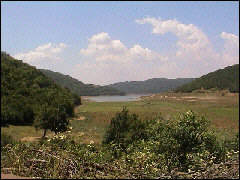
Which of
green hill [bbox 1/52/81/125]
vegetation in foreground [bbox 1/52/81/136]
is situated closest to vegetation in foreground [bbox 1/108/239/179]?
vegetation in foreground [bbox 1/52/81/136]

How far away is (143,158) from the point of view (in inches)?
382

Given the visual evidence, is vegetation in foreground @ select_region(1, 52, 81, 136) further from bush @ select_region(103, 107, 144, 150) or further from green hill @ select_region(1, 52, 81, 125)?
bush @ select_region(103, 107, 144, 150)

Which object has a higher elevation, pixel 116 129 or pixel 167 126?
pixel 167 126

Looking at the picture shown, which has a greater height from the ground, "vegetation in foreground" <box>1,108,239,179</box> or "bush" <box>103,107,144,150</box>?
"vegetation in foreground" <box>1,108,239,179</box>

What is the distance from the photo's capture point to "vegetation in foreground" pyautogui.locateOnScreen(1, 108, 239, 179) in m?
6.45

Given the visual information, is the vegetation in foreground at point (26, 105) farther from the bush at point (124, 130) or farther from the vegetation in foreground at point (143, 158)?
the vegetation in foreground at point (143, 158)

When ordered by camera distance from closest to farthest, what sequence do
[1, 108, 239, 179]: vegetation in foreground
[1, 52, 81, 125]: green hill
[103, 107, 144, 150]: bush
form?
[1, 108, 239, 179]: vegetation in foreground, [103, 107, 144, 150]: bush, [1, 52, 81, 125]: green hill

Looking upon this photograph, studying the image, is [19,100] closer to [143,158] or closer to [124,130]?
[124,130]

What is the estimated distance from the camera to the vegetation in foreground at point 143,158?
645cm

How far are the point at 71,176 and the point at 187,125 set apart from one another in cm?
1074

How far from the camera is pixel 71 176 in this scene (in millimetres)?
6211

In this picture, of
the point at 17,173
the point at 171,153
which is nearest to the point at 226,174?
the point at 17,173

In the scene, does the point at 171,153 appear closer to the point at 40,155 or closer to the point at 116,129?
the point at 40,155

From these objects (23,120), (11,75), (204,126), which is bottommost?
(23,120)
